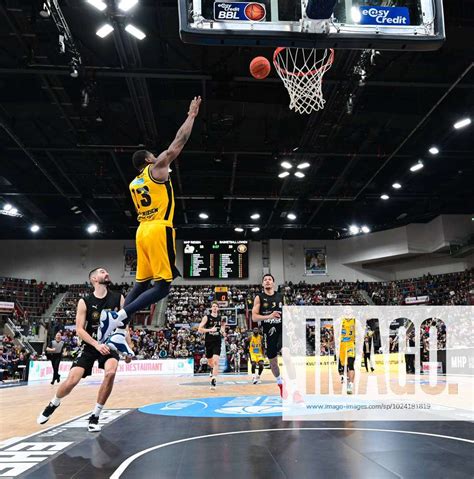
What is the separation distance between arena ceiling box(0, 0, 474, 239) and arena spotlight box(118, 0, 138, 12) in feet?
1.12

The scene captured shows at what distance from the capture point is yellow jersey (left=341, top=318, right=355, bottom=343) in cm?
1012

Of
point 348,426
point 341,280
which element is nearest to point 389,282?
point 341,280

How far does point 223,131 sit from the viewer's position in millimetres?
17875

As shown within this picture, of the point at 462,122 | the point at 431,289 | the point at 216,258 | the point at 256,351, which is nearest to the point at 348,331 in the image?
the point at 256,351

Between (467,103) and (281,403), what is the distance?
13.0m

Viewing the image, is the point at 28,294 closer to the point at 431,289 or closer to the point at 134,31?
the point at 134,31

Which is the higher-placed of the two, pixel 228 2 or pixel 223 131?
pixel 223 131

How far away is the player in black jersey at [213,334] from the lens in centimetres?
1235

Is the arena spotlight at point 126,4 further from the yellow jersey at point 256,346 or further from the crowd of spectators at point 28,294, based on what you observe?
the crowd of spectators at point 28,294

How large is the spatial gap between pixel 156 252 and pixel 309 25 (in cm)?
291

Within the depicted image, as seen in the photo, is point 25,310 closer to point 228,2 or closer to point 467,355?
point 467,355

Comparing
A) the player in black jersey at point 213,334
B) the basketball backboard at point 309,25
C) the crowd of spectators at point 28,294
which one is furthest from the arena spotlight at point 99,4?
the crowd of spectators at point 28,294

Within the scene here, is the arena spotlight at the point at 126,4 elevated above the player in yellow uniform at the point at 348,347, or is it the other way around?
the arena spotlight at the point at 126,4

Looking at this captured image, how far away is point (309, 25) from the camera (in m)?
4.89
